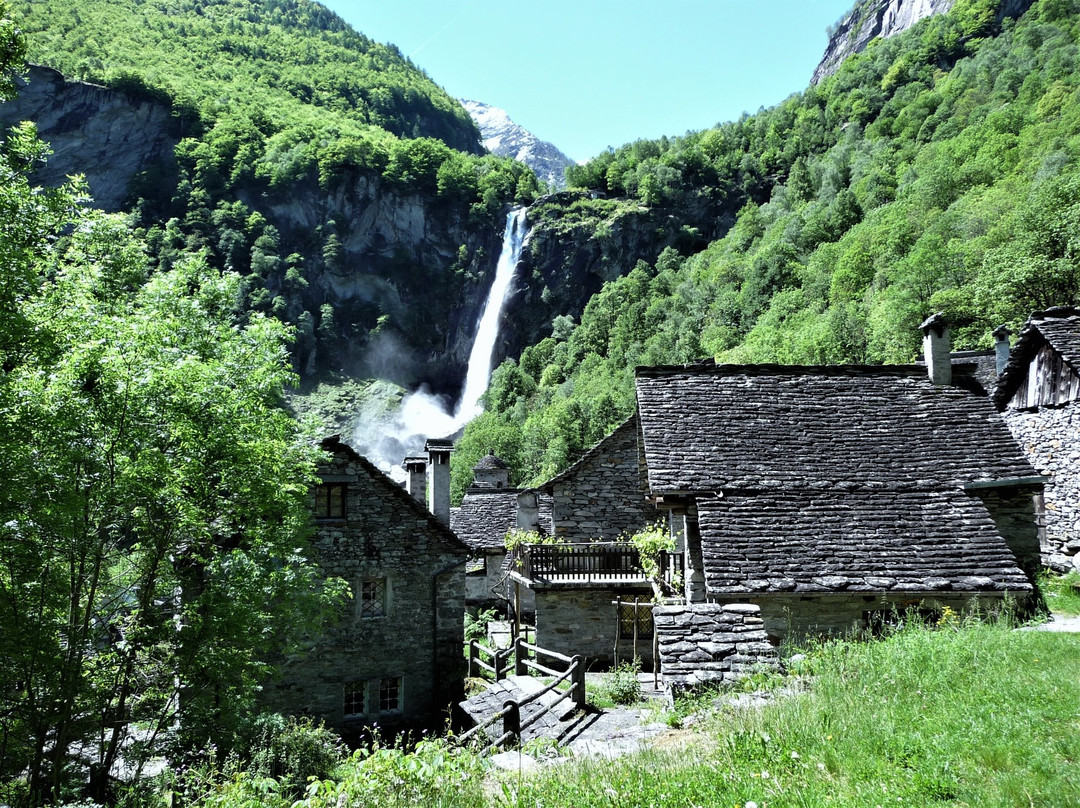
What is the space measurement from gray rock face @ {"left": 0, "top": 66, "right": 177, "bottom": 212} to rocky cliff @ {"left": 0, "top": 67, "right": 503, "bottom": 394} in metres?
0.15

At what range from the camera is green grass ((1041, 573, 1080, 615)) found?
436 inches

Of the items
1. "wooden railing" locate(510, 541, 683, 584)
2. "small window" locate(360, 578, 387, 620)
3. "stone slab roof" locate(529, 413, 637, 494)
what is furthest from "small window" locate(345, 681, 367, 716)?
"stone slab roof" locate(529, 413, 637, 494)

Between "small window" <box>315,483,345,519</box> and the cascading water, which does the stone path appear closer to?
"small window" <box>315,483,345,519</box>

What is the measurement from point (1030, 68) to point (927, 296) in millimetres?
54084

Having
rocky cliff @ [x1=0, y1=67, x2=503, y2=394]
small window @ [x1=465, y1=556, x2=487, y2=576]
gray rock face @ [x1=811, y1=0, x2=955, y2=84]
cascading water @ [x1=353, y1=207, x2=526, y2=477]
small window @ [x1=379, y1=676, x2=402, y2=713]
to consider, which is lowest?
small window @ [x1=379, y1=676, x2=402, y2=713]

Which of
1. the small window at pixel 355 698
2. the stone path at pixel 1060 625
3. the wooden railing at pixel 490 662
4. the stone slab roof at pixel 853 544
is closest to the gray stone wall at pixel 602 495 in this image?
the wooden railing at pixel 490 662

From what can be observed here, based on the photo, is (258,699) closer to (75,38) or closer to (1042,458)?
(1042,458)

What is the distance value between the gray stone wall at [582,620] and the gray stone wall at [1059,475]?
A: 875 centimetres

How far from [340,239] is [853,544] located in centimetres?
10382

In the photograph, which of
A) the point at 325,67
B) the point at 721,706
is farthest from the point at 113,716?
the point at 325,67

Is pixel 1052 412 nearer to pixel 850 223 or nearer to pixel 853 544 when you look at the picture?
pixel 853 544

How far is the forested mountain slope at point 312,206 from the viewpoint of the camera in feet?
323

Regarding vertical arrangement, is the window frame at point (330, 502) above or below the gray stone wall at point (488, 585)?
above

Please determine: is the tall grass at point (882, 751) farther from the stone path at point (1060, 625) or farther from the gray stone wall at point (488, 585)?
the gray stone wall at point (488, 585)
